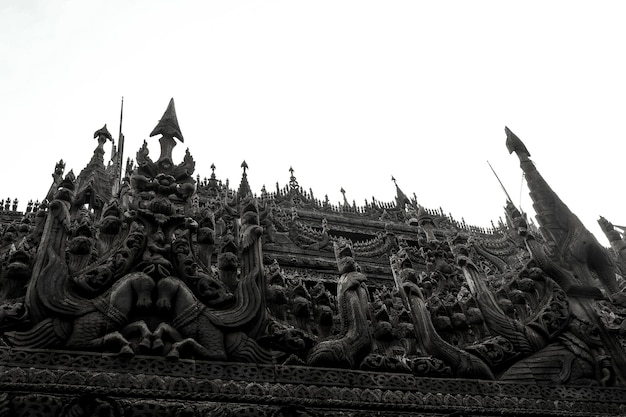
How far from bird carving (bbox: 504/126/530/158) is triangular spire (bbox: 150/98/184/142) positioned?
646cm

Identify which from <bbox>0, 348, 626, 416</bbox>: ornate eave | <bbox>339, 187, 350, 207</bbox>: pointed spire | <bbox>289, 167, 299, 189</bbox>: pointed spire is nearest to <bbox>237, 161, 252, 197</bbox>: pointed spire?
<bbox>0, 348, 626, 416</bbox>: ornate eave

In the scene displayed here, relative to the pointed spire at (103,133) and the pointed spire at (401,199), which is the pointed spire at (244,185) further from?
the pointed spire at (401,199)

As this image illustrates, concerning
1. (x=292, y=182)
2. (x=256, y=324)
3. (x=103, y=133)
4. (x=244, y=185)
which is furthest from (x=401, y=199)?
(x=256, y=324)

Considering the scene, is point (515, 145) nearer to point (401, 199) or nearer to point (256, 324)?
point (256, 324)

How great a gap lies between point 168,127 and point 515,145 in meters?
6.73

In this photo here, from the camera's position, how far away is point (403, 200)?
3566 centimetres

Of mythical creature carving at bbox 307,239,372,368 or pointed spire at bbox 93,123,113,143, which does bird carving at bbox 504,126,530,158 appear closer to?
mythical creature carving at bbox 307,239,372,368

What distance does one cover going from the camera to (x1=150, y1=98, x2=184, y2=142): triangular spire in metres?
8.22

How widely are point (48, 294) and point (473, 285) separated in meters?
5.55

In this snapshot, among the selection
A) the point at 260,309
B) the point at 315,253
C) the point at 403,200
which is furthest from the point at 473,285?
the point at 403,200

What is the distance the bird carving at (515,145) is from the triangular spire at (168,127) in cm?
646

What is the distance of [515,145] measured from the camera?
35.3 ft

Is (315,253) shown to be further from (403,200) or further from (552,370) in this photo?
(552,370)

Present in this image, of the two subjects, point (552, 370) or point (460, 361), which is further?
point (552, 370)
